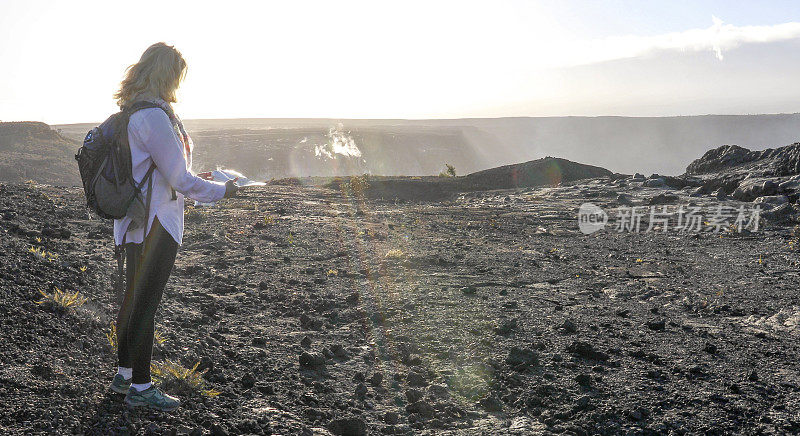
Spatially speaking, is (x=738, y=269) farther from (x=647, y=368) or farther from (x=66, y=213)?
(x=66, y=213)

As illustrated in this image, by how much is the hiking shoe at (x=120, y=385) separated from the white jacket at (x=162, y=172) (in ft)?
2.60

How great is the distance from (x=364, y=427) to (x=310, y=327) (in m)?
2.00

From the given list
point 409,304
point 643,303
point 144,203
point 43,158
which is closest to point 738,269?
point 643,303

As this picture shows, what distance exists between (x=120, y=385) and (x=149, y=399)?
0.21 metres

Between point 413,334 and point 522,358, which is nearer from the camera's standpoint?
point 522,358

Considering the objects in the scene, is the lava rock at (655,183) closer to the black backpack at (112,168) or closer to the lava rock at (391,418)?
the lava rock at (391,418)

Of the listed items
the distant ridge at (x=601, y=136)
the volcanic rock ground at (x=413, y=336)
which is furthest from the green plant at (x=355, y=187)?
the distant ridge at (x=601, y=136)

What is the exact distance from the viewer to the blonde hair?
101 inches

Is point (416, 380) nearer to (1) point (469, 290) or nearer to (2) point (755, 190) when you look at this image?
(1) point (469, 290)

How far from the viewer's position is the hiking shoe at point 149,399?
2.81 m

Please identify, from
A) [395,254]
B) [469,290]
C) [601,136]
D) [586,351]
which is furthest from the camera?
[601,136]

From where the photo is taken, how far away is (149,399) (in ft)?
9.29

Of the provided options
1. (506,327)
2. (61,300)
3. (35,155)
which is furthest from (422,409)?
(35,155)

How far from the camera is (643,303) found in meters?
6.10
